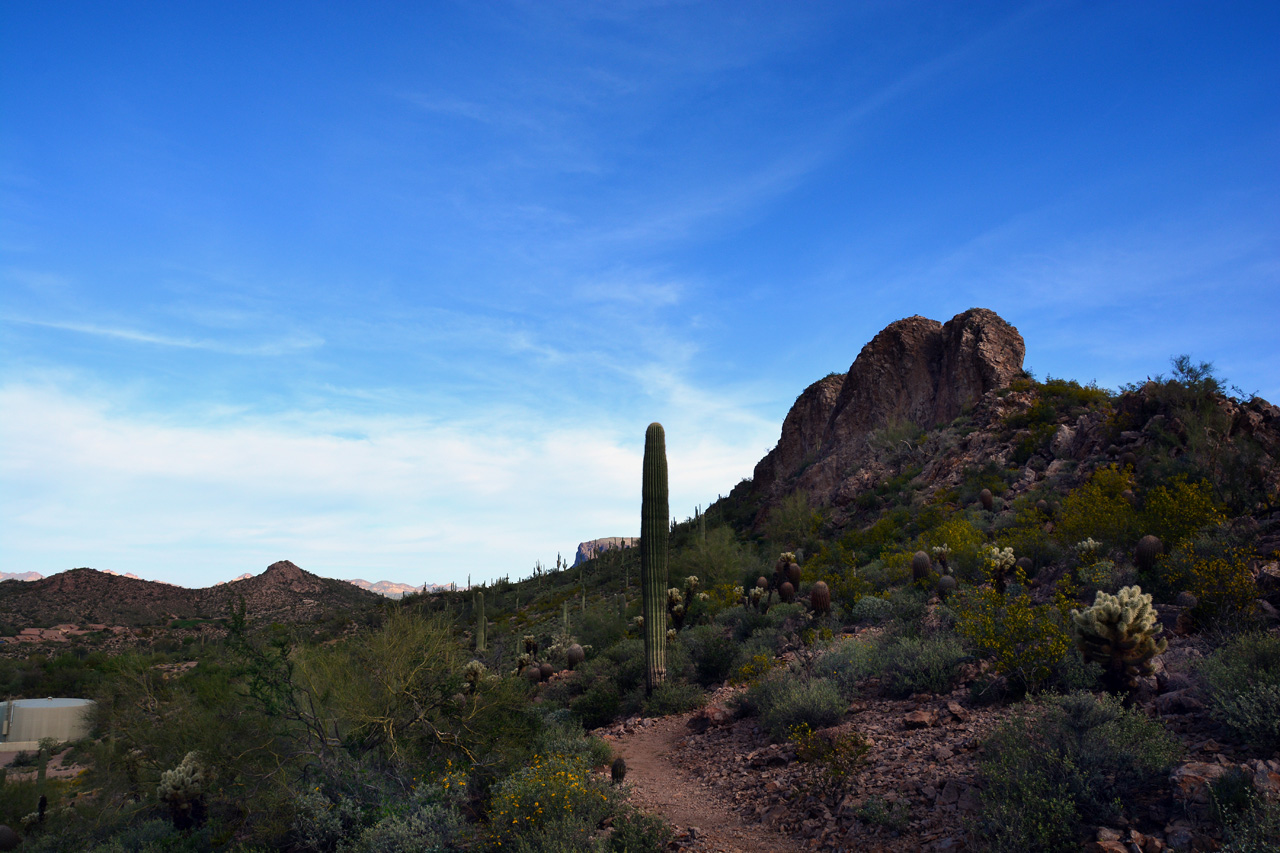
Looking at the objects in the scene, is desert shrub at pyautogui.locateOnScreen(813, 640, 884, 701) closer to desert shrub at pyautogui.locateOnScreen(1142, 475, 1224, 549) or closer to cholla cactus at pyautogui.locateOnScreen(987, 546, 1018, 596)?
cholla cactus at pyautogui.locateOnScreen(987, 546, 1018, 596)

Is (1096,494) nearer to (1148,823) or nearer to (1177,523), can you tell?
(1177,523)

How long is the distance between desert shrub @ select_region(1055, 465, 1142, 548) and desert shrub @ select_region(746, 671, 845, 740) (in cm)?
665

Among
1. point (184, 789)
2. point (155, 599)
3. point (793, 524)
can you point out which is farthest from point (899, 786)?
point (155, 599)

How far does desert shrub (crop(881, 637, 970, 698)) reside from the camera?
8.85 metres

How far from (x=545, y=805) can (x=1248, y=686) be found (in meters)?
6.79

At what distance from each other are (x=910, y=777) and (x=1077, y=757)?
5.66 feet

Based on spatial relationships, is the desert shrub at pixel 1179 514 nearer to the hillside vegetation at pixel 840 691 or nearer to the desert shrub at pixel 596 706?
the hillside vegetation at pixel 840 691

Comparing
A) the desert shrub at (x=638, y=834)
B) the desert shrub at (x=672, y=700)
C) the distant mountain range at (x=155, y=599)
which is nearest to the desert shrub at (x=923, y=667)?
the desert shrub at (x=638, y=834)

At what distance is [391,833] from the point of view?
6637mm

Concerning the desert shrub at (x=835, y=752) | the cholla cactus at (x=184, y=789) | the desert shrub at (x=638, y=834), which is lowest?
the cholla cactus at (x=184, y=789)

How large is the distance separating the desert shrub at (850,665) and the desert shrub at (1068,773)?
3.73m

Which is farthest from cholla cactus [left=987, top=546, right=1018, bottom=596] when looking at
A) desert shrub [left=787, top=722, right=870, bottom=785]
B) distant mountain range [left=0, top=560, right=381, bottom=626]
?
distant mountain range [left=0, top=560, right=381, bottom=626]

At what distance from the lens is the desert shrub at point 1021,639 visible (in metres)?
7.66

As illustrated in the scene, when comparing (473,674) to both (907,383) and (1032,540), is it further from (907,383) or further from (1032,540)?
(907,383)
